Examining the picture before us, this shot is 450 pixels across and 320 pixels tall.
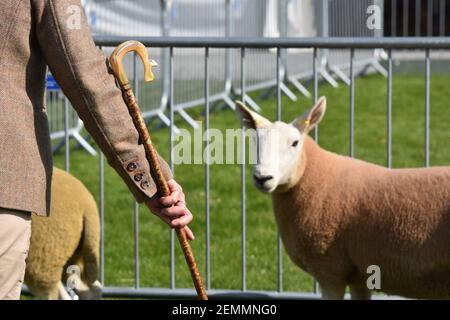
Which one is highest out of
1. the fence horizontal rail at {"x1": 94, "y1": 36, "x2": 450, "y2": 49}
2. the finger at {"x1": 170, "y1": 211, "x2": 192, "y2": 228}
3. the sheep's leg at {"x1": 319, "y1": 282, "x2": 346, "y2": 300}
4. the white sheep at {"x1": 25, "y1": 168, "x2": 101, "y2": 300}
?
the fence horizontal rail at {"x1": 94, "y1": 36, "x2": 450, "y2": 49}

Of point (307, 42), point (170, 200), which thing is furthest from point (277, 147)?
point (170, 200)

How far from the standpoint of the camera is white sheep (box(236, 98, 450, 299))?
4.76m

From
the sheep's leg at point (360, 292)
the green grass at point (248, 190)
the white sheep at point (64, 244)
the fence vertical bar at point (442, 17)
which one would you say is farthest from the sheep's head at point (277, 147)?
the fence vertical bar at point (442, 17)

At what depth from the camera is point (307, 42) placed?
17.6 ft

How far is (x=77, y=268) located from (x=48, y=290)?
0.23 metres

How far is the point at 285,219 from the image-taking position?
16.9 ft

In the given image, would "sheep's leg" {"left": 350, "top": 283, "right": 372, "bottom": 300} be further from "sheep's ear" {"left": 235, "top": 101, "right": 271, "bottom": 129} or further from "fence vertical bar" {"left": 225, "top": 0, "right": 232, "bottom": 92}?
"fence vertical bar" {"left": 225, "top": 0, "right": 232, "bottom": 92}

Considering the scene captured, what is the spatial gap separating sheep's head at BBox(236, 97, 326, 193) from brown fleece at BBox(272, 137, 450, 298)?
0.10 meters

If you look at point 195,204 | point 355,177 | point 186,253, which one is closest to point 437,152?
point 195,204

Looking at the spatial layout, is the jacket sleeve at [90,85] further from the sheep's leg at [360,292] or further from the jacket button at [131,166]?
the sheep's leg at [360,292]

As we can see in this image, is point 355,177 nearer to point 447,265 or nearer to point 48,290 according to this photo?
point 447,265

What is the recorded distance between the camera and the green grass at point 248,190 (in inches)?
277

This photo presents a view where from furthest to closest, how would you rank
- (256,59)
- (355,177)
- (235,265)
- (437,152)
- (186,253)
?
(256,59) → (437,152) → (235,265) → (355,177) → (186,253)

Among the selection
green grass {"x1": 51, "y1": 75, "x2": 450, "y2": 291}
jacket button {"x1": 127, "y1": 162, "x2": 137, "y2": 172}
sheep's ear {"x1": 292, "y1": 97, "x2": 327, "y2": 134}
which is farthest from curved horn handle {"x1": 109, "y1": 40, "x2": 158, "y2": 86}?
green grass {"x1": 51, "y1": 75, "x2": 450, "y2": 291}
